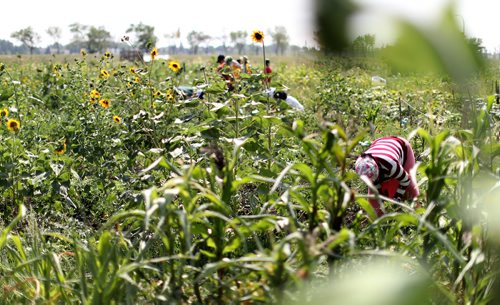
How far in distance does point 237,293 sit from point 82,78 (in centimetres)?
487

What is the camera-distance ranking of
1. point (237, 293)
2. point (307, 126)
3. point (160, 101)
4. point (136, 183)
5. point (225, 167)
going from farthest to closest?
point (307, 126) < point (160, 101) < point (136, 183) < point (225, 167) < point (237, 293)

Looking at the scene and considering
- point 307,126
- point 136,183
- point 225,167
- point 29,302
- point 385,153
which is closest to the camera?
point 225,167

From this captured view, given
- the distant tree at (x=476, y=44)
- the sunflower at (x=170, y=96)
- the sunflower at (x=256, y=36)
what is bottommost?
the sunflower at (x=170, y=96)

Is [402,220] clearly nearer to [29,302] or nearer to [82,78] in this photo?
[29,302]

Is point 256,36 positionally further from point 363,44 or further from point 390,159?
point 363,44

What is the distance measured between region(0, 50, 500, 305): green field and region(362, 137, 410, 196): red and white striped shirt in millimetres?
275

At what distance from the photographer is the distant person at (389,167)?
A: 303 cm

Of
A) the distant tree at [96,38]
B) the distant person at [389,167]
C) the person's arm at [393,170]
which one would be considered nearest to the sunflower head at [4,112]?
the distant person at [389,167]

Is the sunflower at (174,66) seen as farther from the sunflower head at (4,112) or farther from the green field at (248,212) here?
the sunflower head at (4,112)

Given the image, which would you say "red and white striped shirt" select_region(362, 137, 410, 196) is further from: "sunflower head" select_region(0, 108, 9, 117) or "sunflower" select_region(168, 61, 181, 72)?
"sunflower head" select_region(0, 108, 9, 117)

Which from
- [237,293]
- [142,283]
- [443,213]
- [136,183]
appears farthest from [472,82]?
[136,183]

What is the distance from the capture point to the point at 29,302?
153 centimetres

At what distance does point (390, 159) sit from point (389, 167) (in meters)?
0.04

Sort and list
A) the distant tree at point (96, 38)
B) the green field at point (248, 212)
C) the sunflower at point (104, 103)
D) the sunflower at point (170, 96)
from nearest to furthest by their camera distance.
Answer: the green field at point (248, 212)
the sunflower at point (170, 96)
the sunflower at point (104, 103)
the distant tree at point (96, 38)
